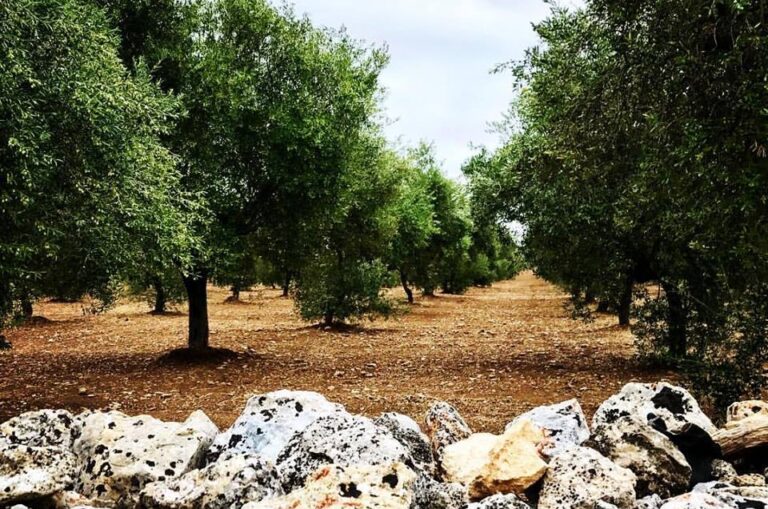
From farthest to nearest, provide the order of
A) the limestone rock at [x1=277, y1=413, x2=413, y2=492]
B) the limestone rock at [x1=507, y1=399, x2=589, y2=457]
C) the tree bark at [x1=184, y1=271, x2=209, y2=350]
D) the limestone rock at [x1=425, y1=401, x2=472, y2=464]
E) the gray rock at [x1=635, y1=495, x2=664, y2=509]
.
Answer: the tree bark at [x1=184, y1=271, x2=209, y2=350] < the limestone rock at [x1=425, y1=401, x2=472, y2=464] < the limestone rock at [x1=507, y1=399, x2=589, y2=457] < the limestone rock at [x1=277, y1=413, x2=413, y2=492] < the gray rock at [x1=635, y1=495, x2=664, y2=509]

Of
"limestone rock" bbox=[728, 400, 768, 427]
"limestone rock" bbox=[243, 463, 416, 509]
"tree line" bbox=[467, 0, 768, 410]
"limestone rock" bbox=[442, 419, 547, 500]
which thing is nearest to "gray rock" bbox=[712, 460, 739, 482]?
"limestone rock" bbox=[728, 400, 768, 427]

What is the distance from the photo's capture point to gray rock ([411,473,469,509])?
536 centimetres

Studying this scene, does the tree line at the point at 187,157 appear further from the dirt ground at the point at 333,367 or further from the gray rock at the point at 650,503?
the gray rock at the point at 650,503

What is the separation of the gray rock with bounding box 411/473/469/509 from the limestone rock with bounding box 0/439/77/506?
3.30 metres

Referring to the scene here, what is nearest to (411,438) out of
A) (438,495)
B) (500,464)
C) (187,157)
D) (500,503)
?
(500,464)

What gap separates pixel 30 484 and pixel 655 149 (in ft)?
33.0

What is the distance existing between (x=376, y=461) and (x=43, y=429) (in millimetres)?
4080

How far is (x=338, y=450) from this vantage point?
597 cm

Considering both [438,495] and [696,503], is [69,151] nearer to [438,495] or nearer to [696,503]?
[438,495]

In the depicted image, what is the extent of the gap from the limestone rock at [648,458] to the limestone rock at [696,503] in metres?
1.35

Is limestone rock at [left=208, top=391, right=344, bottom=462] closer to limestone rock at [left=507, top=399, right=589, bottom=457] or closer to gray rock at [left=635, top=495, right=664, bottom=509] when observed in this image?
limestone rock at [left=507, top=399, right=589, bottom=457]

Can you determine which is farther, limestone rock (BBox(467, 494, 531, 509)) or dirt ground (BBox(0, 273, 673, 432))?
dirt ground (BBox(0, 273, 673, 432))

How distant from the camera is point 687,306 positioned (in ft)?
50.1

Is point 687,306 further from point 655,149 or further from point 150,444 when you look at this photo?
point 150,444
